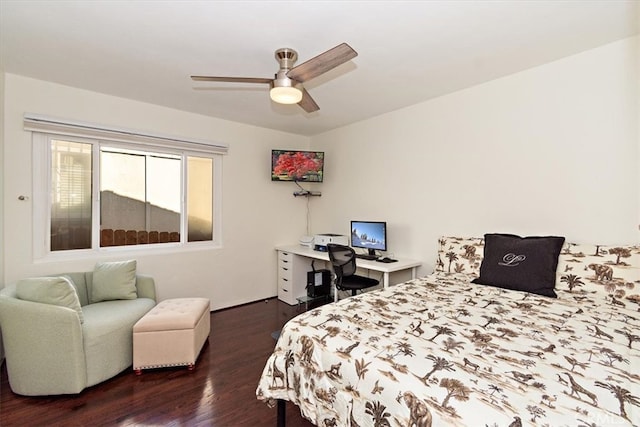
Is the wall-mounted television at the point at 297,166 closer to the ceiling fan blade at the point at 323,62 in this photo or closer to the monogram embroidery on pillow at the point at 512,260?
the ceiling fan blade at the point at 323,62

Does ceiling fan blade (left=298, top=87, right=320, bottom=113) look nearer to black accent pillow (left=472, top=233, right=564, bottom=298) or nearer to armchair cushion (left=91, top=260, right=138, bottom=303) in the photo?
black accent pillow (left=472, top=233, right=564, bottom=298)

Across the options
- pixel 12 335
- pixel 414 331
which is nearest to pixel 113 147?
pixel 12 335

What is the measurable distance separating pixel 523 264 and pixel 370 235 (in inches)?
64.7

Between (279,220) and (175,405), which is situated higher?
(279,220)

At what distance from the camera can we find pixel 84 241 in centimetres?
293

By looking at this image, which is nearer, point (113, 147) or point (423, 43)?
point (423, 43)

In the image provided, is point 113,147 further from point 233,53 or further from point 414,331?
point 414,331

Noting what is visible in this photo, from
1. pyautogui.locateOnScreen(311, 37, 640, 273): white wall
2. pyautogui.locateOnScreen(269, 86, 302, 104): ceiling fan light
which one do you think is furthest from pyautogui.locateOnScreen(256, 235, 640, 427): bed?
pyautogui.locateOnScreen(269, 86, 302, 104): ceiling fan light

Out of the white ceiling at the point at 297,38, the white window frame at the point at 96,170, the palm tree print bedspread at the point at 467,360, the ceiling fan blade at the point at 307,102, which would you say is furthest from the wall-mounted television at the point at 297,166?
the palm tree print bedspread at the point at 467,360

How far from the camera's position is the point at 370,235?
3.47 metres

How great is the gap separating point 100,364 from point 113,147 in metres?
2.12

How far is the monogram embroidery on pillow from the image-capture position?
209 centimetres

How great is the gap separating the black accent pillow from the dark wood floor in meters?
1.67

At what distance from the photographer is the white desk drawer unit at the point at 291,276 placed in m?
3.94
